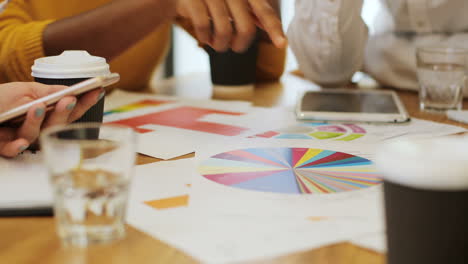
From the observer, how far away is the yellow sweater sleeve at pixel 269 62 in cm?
142

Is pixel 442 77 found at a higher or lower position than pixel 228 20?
lower

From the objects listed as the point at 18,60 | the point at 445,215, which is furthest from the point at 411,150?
the point at 18,60

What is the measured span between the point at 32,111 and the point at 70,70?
134mm

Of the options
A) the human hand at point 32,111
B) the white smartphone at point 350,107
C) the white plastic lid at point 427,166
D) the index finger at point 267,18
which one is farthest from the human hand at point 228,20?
the white plastic lid at point 427,166

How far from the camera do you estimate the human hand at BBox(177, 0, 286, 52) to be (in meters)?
0.94

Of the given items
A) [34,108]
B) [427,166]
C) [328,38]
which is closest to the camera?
[427,166]

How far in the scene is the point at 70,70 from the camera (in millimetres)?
698

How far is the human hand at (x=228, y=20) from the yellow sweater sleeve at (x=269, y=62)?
44cm

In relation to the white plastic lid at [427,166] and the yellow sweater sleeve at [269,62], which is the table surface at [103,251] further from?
the yellow sweater sleeve at [269,62]

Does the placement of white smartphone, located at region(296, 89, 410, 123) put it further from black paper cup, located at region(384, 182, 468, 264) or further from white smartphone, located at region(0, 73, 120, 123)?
black paper cup, located at region(384, 182, 468, 264)

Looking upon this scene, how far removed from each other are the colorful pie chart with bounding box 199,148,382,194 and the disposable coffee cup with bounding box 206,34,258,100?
0.59 metres

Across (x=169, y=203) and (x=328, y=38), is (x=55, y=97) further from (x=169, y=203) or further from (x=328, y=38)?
(x=328, y=38)

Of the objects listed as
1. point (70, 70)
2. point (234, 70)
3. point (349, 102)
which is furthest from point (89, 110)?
point (234, 70)

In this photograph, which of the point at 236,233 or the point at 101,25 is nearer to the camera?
the point at 236,233
